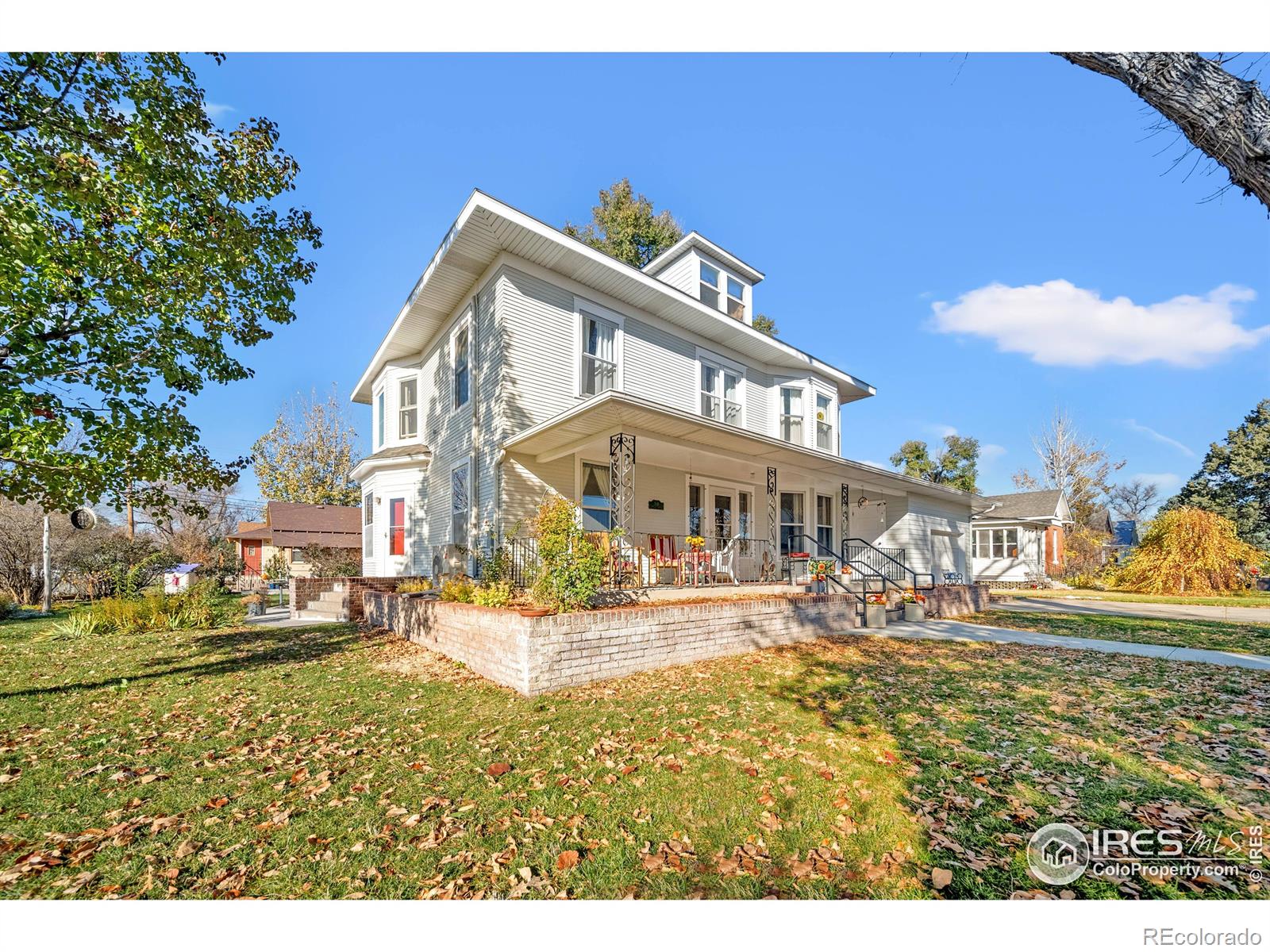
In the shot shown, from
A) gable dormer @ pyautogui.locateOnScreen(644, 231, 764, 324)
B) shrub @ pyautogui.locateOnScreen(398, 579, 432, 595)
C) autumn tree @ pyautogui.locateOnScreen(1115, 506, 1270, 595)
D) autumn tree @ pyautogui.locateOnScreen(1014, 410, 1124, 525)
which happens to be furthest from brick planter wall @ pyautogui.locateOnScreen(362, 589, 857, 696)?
autumn tree @ pyautogui.locateOnScreen(1014, 410, 1124, 525)

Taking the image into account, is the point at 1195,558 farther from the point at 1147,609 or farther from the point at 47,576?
the point at 47,576

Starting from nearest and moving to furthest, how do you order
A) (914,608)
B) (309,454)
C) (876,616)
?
(876,616), (914,608), (309,454)

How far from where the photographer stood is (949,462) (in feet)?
121

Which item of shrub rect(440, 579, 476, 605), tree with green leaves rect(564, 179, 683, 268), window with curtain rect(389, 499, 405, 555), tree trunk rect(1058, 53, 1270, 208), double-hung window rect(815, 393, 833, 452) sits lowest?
shrub rect(440, 579, 476, 605)

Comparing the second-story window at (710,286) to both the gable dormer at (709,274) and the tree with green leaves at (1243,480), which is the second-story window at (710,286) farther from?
the tree with green leaves at (1243,480)

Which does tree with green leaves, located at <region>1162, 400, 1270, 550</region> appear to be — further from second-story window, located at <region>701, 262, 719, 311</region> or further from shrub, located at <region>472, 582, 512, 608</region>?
shrub, located at <region>472, 582, 512, 608</region>

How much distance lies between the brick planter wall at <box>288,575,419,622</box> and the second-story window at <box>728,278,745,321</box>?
38.9 ft

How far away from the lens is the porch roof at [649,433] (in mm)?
8156

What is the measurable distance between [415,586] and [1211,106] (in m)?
13.8

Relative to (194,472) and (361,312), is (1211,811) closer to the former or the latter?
(194,472)

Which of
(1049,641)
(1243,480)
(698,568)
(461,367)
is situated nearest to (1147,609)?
(1049,641)

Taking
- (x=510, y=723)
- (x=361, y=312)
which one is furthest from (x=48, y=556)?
(x=510, y=723)

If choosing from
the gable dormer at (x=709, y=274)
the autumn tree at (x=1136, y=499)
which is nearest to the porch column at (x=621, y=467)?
the gable dormer at (x=709, y=274)

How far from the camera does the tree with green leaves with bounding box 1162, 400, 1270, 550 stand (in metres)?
26.6
